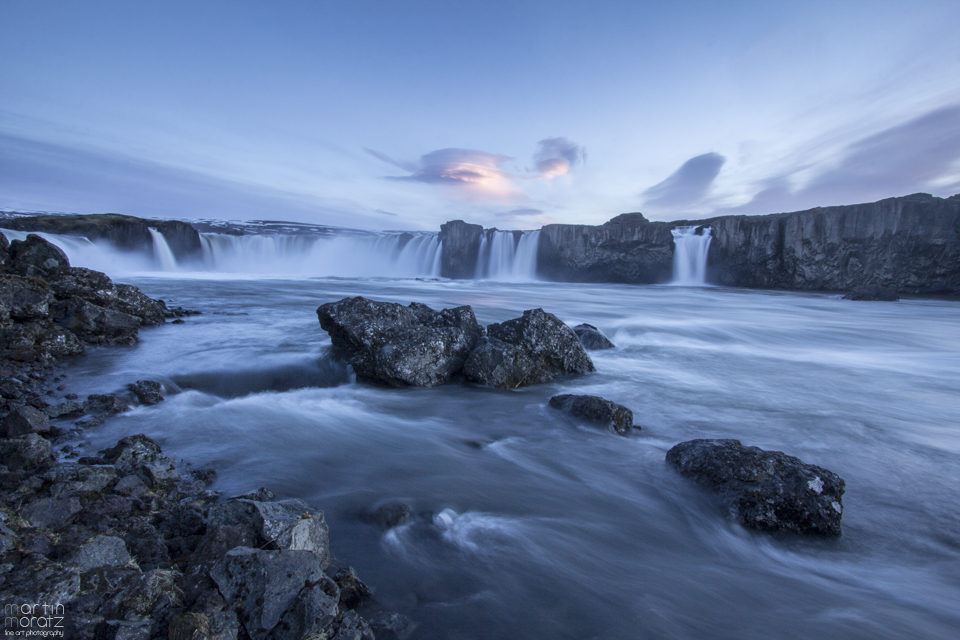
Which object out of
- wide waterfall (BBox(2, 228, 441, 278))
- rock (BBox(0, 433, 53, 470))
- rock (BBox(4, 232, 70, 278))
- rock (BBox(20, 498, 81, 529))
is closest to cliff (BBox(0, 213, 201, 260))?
wide waterfall (BBox(2, 228, 441, 278))

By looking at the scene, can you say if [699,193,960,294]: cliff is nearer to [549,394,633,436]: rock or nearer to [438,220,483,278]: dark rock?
[438,220,483,278]: dark rock

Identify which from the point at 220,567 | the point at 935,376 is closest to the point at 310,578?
the point at 220,567

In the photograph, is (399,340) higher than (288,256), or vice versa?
(288,256)

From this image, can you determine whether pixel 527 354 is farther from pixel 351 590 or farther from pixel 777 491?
pixel 351 590

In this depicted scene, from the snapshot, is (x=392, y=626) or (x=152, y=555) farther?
(x=152, y=555)

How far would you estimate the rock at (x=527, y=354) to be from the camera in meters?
6.16

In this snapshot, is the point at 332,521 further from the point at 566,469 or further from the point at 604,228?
the point at 604,228

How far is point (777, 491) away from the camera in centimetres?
306

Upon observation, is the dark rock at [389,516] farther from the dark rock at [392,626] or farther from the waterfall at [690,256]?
the waterfall at [690,256]

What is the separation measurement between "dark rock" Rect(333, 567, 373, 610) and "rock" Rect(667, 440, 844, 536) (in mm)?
2610

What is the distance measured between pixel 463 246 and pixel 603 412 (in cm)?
3903

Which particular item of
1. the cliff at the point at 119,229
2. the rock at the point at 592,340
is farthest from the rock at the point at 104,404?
the cliff at the point at 119,229

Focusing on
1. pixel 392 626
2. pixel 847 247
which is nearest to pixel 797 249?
pixel 847 247

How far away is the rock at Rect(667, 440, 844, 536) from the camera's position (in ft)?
9.77
